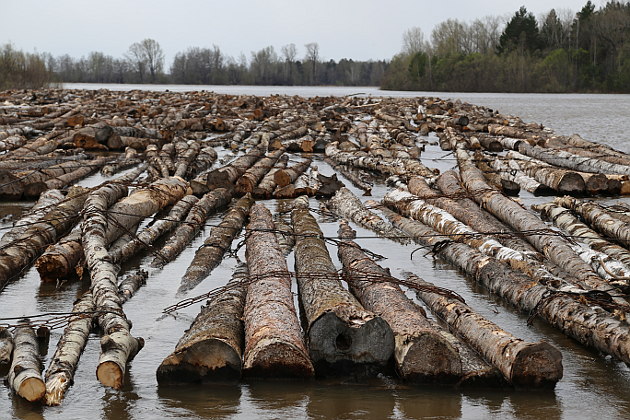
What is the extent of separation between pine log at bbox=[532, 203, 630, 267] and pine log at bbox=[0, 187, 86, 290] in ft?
21.3

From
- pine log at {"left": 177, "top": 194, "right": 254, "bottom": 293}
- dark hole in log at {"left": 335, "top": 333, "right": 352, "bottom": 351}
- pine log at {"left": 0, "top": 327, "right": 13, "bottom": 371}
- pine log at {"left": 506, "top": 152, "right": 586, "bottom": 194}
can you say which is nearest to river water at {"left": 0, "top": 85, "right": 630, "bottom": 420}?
dark hole in log at {"left": 335, "top": 333, "right": 352, "bottom": 351}

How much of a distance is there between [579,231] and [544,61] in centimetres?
9051

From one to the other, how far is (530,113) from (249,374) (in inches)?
1795

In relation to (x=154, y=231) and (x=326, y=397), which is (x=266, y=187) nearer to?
(x=154, y=231)

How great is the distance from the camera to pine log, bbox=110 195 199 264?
9.09 metres

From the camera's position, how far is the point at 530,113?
48.4 metres

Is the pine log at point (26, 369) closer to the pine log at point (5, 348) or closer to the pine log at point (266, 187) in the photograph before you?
the pine log at point (5, 348)

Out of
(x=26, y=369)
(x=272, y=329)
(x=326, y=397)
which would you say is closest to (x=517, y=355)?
(x=326, y=397)

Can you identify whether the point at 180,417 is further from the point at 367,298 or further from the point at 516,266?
the point at 516,266

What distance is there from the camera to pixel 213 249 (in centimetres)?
928

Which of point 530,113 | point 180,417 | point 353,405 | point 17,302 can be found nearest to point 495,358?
point 353,405

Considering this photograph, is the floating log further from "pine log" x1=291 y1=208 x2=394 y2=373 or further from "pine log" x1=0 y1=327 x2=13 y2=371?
"pine log" x1=0 y1=327 x2=13 y2=371

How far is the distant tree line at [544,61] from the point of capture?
3696 inches

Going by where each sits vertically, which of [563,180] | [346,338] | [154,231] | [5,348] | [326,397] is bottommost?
[326,397]
